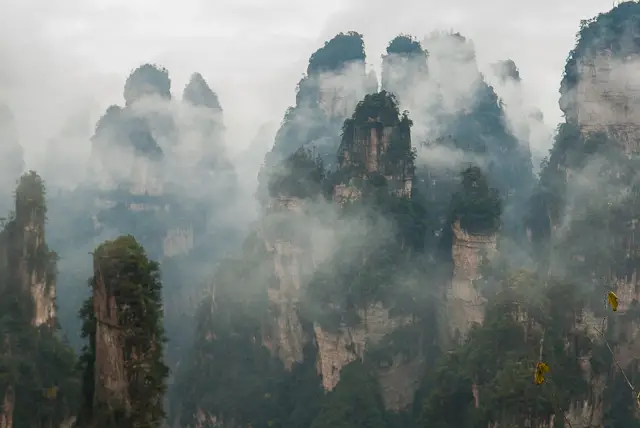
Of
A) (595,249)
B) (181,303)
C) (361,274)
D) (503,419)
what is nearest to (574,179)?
(595,249)

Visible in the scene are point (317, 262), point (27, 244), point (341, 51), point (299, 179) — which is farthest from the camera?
point (341, 51)

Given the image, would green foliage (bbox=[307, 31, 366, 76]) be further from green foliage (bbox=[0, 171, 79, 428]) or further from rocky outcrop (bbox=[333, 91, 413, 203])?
green foliage (bbox=[0, 171, 79, 428])

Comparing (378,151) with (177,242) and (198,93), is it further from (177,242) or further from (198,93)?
(198,93)

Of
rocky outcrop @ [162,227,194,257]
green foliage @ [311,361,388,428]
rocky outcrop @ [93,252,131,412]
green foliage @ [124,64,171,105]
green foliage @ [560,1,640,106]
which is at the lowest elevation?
green foliage @ [311,361,388,428]

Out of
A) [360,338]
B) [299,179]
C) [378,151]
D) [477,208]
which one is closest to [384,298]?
[360,338]

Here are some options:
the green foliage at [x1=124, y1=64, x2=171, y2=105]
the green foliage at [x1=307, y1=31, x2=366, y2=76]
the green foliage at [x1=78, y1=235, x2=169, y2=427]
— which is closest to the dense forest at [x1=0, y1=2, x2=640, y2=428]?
the green foliage at [x1=78, y1=235, x2=169, y2=427]

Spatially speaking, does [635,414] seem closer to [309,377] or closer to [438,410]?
[438,410]
